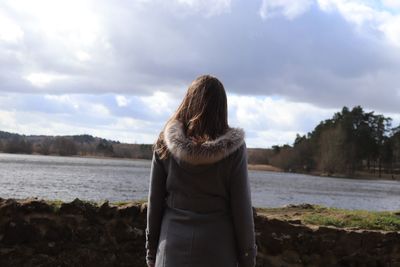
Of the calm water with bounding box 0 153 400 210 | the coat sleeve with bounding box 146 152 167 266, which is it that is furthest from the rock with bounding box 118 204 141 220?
the calm water with bounding box 0 153 400 210

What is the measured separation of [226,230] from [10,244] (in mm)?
4440

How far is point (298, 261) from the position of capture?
28.8 feet

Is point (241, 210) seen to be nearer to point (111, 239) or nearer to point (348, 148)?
Answer: point (111, 239)

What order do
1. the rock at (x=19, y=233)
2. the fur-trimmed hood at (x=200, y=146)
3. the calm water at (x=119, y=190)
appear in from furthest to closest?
the calm water at (x=119, y=190) → the rock at (x=19, y=233) → the fur-trimmed hood at (x=200, y=146)

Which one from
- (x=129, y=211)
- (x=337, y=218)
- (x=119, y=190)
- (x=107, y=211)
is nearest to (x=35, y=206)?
(x=107, y=211)

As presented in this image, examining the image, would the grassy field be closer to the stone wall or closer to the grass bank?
the grass bank

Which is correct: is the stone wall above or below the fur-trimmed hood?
below

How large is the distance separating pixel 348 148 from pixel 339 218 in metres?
97.8

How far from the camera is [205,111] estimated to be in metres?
3.89

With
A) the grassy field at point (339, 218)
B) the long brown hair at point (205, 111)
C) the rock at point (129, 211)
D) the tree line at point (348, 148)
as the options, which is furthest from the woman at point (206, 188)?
the tree line at point (348, 148)

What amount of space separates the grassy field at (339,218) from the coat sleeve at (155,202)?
5.28 m

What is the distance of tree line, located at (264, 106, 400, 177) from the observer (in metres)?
106

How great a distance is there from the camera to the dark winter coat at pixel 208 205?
3789mm

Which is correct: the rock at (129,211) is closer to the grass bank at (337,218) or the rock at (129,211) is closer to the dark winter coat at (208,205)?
the grass bank at (337,218)
